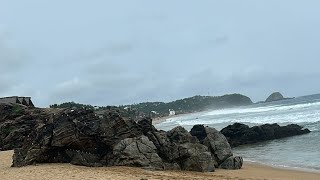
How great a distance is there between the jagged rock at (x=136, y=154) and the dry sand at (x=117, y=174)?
0.80 m

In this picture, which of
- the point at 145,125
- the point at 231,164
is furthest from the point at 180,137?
the point at 231,164

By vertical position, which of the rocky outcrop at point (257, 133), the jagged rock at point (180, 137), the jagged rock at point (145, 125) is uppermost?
the jagged rock at point (145, 125)

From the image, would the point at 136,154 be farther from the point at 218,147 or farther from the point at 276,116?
the point at 276,116

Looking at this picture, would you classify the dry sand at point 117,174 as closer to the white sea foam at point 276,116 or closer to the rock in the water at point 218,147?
the rock in the water at point 218,147

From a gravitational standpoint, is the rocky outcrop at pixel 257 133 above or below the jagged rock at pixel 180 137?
below

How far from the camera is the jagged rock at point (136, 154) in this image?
59.6 feet

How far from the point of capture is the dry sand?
591 inches

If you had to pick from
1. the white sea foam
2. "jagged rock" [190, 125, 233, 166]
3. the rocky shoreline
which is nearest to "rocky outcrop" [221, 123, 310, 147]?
the white sea foam

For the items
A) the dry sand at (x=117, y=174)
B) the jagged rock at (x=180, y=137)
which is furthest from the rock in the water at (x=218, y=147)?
the dry sand at (x=117, y=174)

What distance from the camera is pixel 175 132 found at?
22734mm

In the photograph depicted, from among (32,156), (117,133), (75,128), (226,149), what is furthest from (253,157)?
(32,156)

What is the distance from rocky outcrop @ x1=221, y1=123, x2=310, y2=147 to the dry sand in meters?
17.6

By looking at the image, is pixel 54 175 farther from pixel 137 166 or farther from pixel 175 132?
pixel 175 132

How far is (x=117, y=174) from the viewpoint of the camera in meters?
15.5
